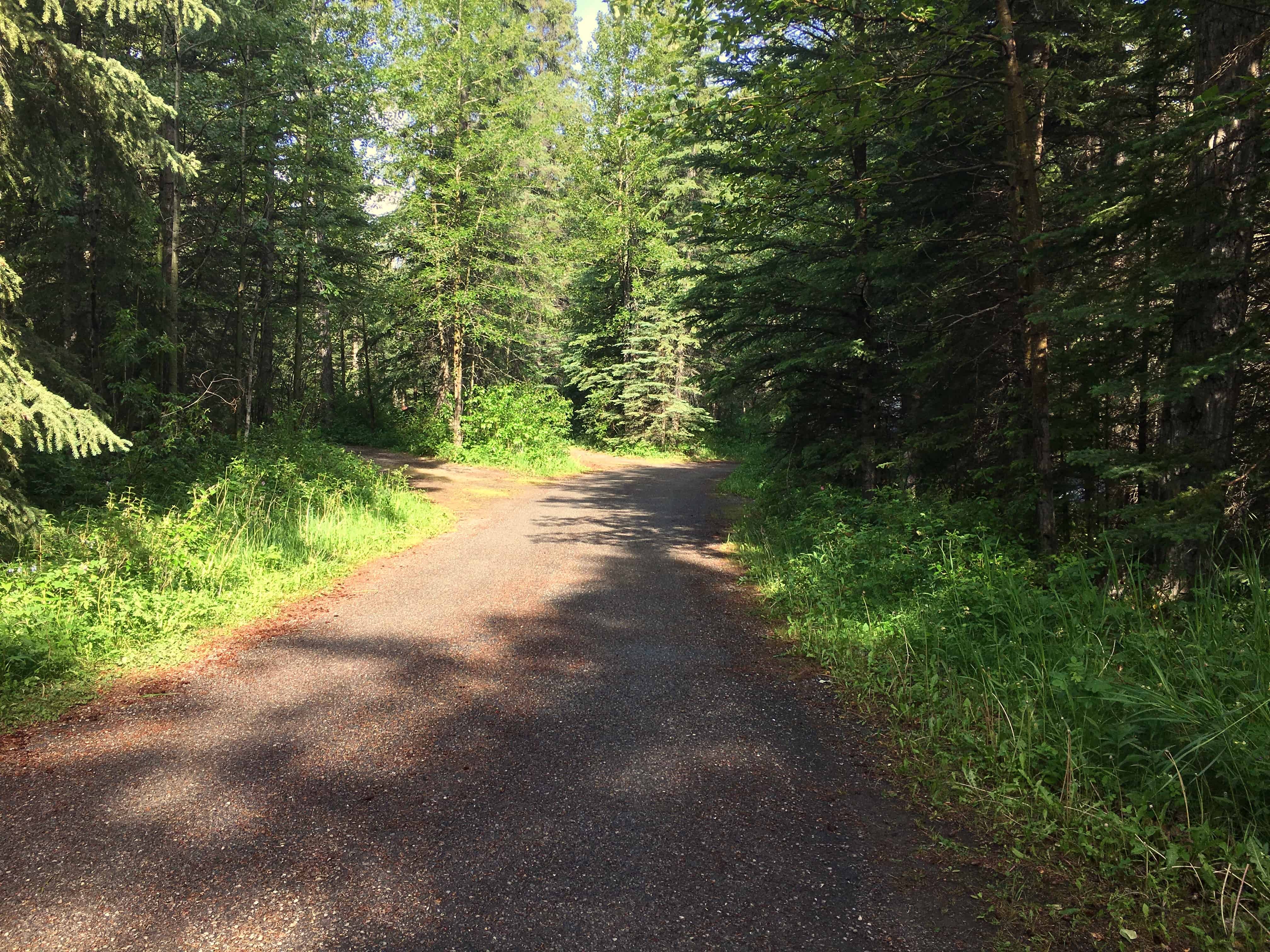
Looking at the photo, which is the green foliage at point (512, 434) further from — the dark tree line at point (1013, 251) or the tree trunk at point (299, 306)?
the dark tree line at point (1013, 251)

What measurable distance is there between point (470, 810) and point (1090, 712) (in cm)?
319

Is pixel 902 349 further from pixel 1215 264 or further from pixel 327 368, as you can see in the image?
pixel 327 368

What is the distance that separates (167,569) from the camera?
603 cm

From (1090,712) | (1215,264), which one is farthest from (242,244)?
(1090,712)

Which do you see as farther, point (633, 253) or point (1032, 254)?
point (633, 253)

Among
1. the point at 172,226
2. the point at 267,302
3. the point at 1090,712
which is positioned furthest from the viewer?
the point at 267,302

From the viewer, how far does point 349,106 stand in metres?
17.2

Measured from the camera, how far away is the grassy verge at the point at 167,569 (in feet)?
14.5

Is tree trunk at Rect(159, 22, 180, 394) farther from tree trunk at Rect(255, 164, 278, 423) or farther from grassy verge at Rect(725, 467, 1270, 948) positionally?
grassy verge at Rect(725, 467, 1270, 948)

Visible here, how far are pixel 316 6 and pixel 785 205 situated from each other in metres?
20.5

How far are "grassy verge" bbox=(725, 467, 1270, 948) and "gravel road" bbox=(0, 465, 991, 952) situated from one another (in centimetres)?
46

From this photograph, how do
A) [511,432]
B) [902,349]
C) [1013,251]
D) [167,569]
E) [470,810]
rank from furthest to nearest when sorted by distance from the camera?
[511,432] → [902,349] → [1013,251] → [167,569] → [470,810]

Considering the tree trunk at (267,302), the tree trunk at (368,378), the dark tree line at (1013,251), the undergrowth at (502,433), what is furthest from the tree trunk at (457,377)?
the dark tree line at (1013,251)

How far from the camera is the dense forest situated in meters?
3.56
